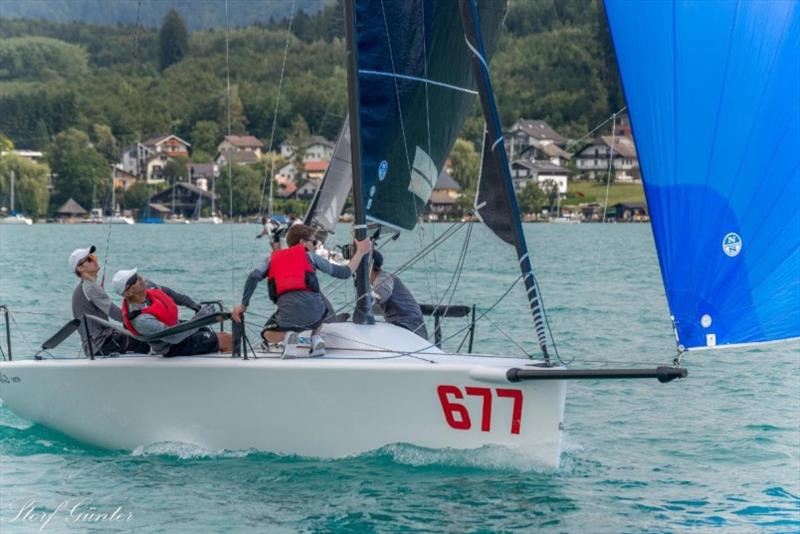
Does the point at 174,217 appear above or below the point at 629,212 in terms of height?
below

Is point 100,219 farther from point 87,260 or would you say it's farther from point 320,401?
point 320,401

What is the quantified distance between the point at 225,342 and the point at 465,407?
2.04 m

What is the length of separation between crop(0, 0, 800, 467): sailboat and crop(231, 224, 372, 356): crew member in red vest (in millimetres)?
167

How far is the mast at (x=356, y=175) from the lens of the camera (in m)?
9.41

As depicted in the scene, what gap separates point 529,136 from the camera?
5020 inches

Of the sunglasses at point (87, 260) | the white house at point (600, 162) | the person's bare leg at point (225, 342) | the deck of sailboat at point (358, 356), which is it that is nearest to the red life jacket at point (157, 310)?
the deck of sailboat at point (358, 356)

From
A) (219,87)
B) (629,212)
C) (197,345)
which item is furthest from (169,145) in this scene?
(197,345)

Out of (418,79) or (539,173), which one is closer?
(418,79)

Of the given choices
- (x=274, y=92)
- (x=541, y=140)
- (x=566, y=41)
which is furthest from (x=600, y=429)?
(x=566, y=41)

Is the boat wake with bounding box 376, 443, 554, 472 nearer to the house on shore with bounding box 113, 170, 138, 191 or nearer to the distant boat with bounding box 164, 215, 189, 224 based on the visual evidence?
the house on shore with bounding box 113, 170, 138, 191

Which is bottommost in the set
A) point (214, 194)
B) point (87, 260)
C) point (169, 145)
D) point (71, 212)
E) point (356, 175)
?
point (71, 212)

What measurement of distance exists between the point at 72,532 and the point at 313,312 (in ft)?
7.04

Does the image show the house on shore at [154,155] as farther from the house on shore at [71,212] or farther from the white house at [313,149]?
the white house at [313,149]

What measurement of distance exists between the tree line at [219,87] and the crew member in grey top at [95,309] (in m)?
76.7
